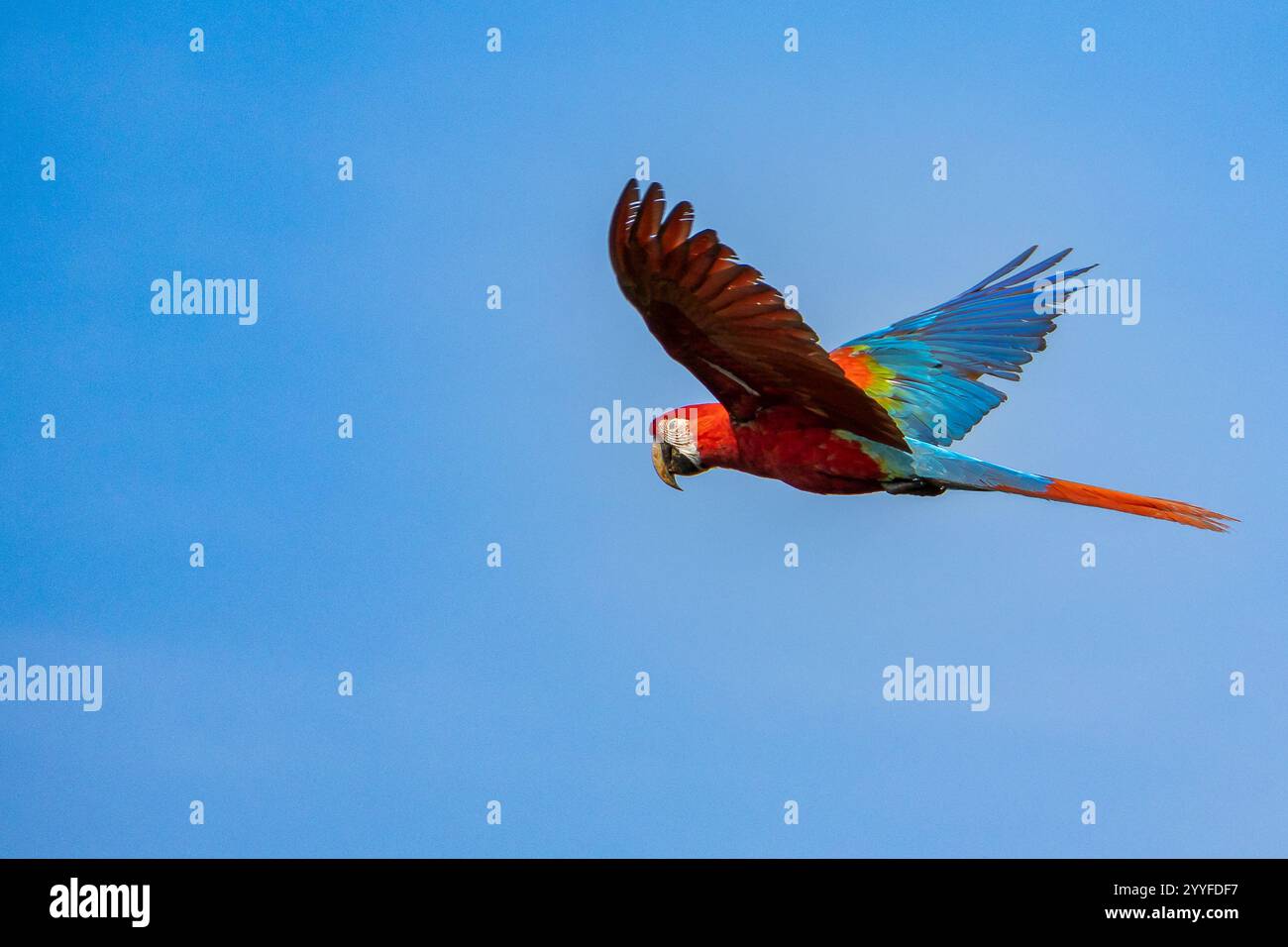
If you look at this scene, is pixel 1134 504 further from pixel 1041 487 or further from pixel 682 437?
pixel 682 437

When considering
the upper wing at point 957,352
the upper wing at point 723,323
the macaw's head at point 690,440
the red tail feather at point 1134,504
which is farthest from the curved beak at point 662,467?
the red tail feather at point 1134,504

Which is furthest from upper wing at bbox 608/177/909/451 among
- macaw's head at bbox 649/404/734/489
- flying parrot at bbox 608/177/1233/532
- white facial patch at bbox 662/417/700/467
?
white facial patch at bbox 662/417/700/467

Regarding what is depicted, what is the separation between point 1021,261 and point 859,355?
1.38 meters

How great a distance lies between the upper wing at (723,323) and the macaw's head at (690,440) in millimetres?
263

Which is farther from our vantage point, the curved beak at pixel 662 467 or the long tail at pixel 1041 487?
the curved beak at pixel 662 467

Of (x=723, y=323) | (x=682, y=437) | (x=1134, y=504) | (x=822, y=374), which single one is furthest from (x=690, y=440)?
(x=1134, y=504)

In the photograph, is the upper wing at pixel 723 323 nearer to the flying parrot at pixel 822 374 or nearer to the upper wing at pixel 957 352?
the flying parrot at pixel 822 374

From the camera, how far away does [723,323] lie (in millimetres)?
8367

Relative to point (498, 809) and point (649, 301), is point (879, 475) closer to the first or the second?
point (649, 301)

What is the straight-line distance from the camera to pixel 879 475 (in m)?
9.48

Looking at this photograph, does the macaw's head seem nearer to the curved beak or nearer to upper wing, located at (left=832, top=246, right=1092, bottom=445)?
the curved beak

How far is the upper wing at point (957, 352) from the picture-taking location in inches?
412

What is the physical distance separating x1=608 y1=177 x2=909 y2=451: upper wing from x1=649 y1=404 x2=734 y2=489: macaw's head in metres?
0.26
